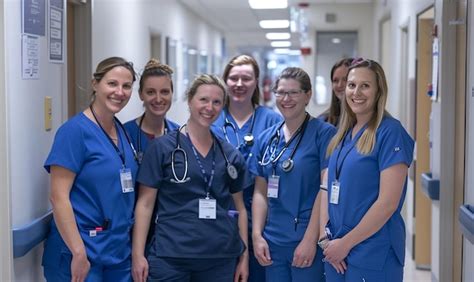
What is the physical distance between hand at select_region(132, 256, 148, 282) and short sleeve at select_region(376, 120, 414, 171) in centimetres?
101

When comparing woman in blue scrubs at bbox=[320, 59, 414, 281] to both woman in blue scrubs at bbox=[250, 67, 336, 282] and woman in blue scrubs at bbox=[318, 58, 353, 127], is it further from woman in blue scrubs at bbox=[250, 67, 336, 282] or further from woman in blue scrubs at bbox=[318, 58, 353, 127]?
woman in blue scrubs at bbox=[318, 58, 353, 127]

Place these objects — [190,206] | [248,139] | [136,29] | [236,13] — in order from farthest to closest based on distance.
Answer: [236,13], [136,29], [248,139], [190,206]

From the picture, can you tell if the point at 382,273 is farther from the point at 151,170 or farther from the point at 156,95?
the point at 156,95

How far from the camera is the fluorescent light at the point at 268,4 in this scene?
805cm

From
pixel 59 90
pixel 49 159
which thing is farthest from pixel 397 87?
pixel 49 159

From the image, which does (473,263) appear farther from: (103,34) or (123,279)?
(103,34)

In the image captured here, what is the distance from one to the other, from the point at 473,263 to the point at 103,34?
2.86 metres

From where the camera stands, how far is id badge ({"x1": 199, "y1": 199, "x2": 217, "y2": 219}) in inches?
101

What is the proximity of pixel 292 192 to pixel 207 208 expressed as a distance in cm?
41

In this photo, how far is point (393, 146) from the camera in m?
2.36

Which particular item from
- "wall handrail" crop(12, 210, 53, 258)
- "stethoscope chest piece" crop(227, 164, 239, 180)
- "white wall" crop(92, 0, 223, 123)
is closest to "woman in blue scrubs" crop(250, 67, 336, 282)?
"stethoscope chest piece" crop(227, 164, 239, 180)

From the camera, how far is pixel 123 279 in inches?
101

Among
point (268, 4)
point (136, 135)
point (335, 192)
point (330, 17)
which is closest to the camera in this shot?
point (335, 192)

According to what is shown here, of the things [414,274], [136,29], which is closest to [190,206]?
[414,274]
